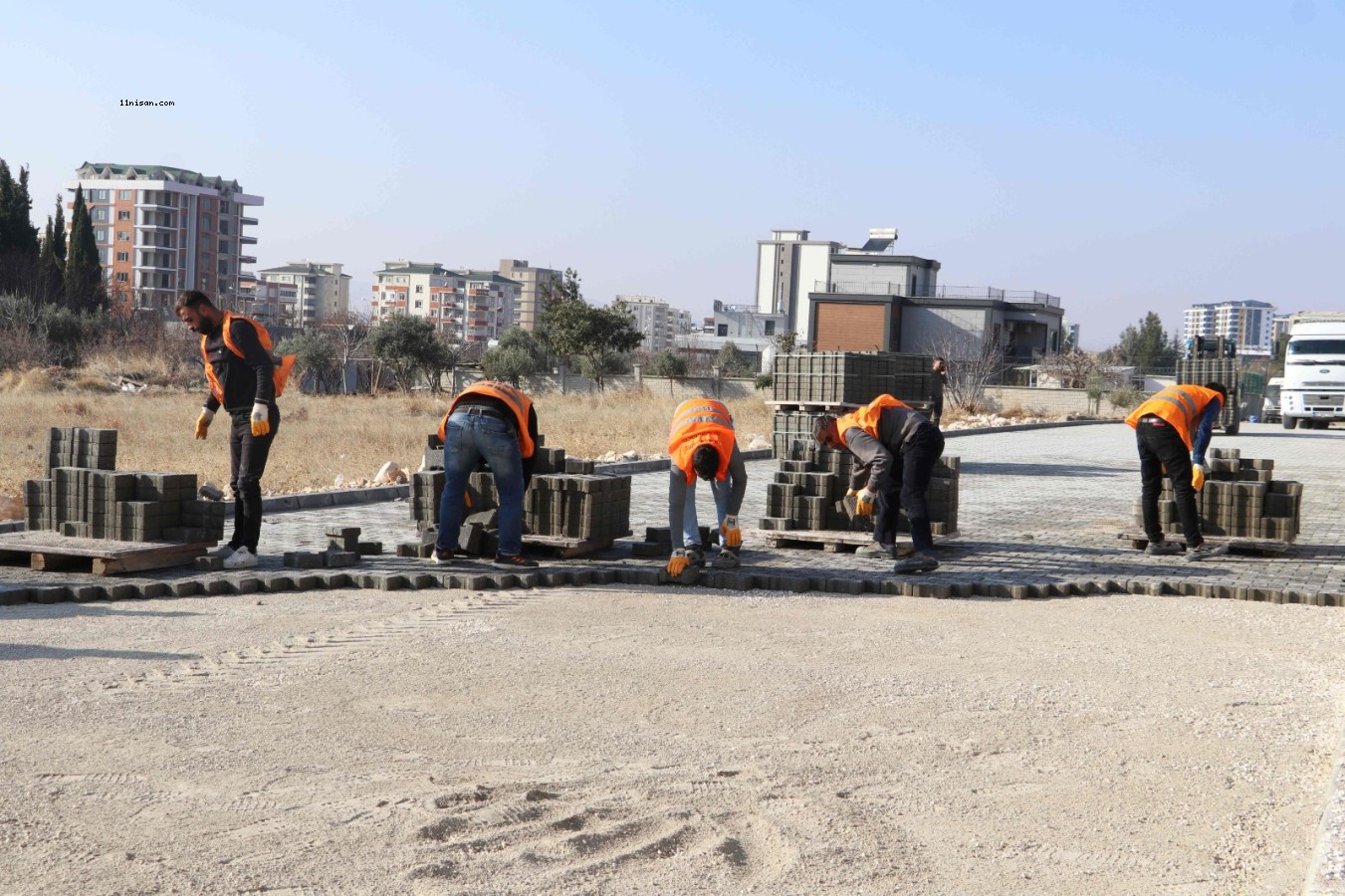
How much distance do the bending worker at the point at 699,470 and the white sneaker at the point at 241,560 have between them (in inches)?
119

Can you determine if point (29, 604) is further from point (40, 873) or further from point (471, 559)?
point (40, 873)

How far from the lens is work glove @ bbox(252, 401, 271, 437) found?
30.7ft

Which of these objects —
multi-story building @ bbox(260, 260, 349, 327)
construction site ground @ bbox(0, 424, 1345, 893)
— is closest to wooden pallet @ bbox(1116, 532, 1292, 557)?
construction site ground @ bbox(0, 424, 1345, 893)

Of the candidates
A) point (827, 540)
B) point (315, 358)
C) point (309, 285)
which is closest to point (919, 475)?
point (827, 540)

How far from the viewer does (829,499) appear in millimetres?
11328

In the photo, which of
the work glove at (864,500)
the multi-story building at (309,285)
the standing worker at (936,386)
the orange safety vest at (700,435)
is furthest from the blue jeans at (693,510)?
the multi-story building at (309,285)

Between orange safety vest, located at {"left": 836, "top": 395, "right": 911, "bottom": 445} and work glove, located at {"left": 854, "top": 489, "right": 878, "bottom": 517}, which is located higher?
orange safety vest, located at {"left": 836, "top": 395, "right": 911, "bottom": 445}

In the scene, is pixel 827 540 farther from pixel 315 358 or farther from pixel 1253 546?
pixel 315 358

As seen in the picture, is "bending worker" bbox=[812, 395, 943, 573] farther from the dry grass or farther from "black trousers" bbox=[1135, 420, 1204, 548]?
the dry grass

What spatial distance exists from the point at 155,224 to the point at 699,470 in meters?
118

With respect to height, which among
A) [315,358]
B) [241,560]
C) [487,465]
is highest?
[315,358]

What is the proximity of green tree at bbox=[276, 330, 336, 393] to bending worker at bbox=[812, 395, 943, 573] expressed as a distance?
41254 mm

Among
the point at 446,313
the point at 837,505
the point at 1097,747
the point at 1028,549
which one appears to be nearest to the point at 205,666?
the point at 1097,747

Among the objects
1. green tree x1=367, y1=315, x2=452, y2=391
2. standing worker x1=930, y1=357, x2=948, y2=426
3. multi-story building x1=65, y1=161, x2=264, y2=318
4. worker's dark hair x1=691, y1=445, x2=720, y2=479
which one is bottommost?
worker's dark hair x1=691, y1=445, x2=720, y2=479
